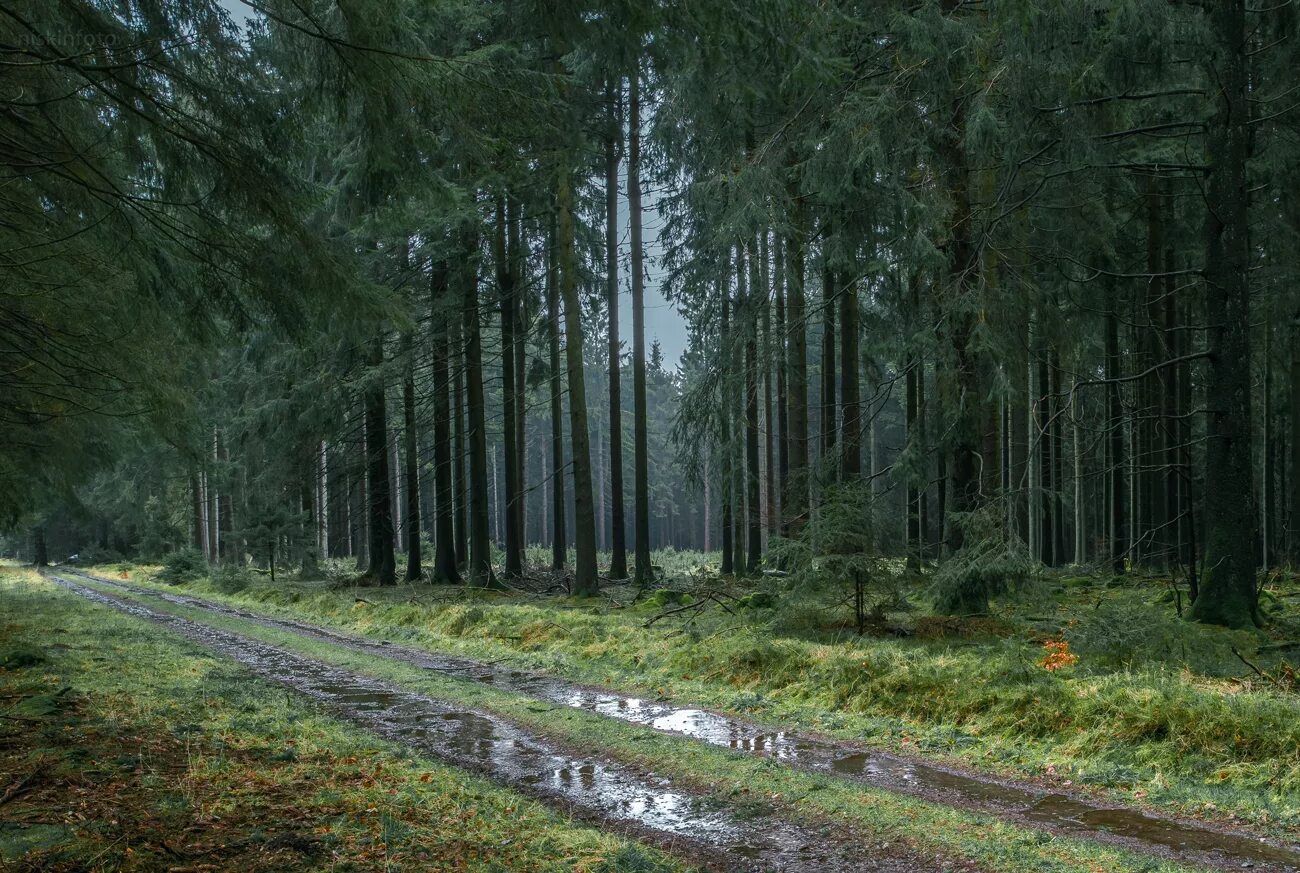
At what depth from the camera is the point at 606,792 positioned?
597 cm

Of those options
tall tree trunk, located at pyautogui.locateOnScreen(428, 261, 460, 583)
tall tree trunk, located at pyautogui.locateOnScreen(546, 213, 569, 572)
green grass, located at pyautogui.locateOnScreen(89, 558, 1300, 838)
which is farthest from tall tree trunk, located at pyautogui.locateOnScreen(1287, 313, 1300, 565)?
tall tree trunk, located at pyautogui.locateOnScreen(428, 261, 460, 583)

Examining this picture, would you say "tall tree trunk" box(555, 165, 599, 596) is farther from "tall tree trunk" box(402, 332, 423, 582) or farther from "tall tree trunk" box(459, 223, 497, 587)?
"tall tree trunk" box(402, 332, 423, 582)

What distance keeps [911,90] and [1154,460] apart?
1443cm

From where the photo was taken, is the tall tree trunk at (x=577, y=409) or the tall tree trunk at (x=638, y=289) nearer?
the tall tree trunk at (x=577, y=409)

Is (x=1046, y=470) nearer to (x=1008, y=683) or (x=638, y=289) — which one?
(x=638, y=289)

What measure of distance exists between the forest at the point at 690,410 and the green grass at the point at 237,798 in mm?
45

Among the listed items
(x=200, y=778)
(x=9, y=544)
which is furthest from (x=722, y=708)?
(x=9, y=544)

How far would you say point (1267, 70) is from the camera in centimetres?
1276

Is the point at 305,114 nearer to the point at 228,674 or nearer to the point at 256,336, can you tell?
the point at 228,674

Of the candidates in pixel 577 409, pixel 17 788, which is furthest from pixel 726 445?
pixel 17 788

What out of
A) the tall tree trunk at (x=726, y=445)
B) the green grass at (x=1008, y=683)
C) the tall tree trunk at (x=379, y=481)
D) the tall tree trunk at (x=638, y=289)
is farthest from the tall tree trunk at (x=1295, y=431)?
the tall tree trunk at (x=379, y=481)

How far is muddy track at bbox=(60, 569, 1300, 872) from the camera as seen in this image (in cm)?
489

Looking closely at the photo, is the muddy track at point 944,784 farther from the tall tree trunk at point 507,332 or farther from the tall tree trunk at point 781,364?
the tall tree trunk at point 507,332

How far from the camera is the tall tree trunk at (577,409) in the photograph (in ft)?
55.8
